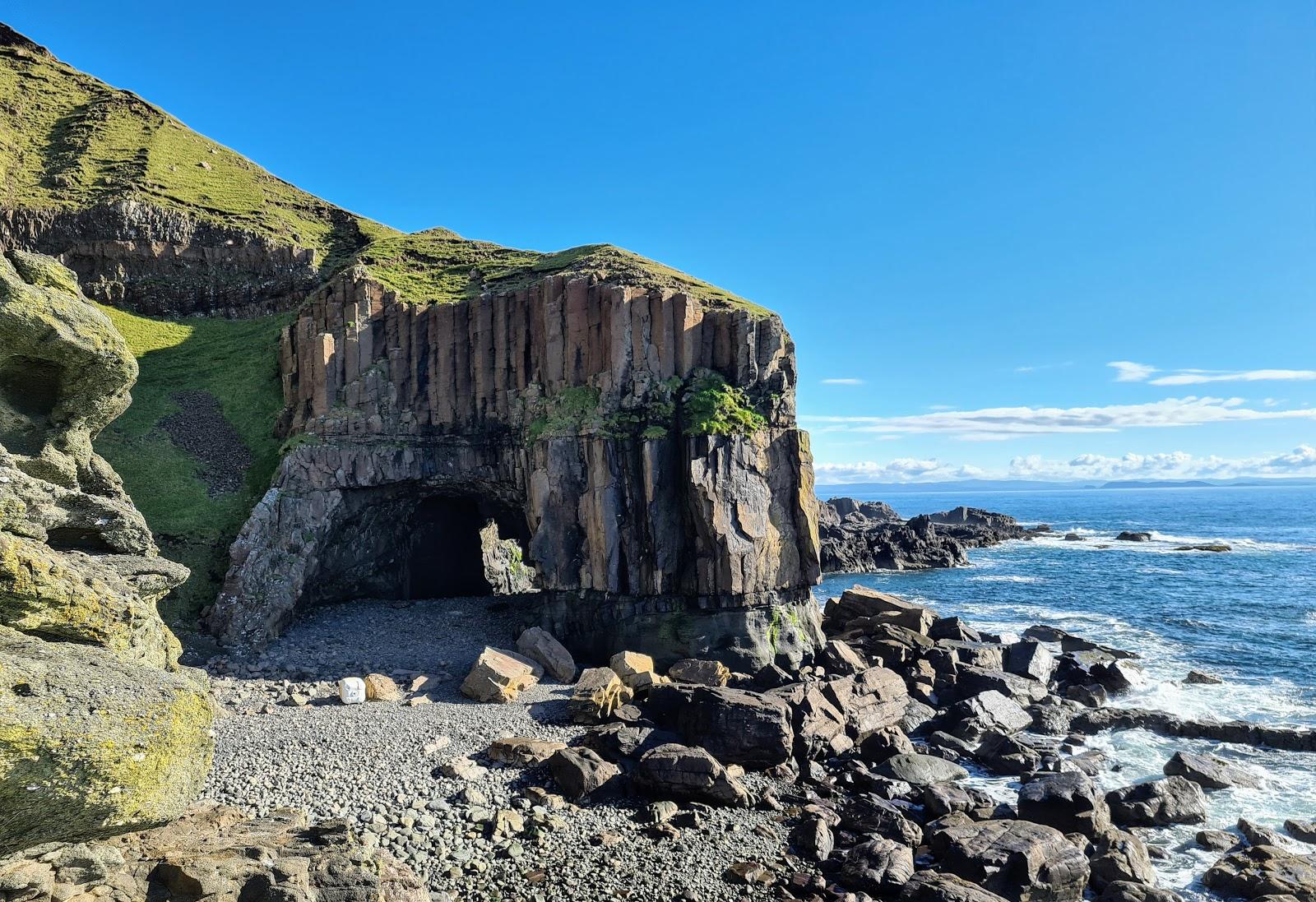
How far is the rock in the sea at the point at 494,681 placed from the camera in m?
27.3

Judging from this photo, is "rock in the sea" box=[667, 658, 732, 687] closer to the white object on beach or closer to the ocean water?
the ocean water

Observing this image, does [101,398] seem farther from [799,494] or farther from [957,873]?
[799,494]

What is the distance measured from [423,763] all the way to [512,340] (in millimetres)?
23487

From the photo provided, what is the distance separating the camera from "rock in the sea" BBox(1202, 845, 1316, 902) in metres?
17.7

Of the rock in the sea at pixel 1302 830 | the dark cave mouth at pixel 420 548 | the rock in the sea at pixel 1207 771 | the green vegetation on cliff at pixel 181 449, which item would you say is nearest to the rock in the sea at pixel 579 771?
the dark cave mouth at pixel 420 548

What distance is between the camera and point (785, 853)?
1891 cm

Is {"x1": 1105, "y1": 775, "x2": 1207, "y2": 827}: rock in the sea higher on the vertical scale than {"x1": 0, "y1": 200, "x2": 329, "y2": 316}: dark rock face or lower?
lower

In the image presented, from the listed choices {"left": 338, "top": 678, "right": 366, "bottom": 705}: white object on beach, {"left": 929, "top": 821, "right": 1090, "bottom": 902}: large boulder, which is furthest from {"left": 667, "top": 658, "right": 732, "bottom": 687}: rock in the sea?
{"left": 338, "top": 678, "right": 366, "bottom": 705}: white object on beach

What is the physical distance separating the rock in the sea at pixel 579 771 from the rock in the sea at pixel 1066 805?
12.1 m

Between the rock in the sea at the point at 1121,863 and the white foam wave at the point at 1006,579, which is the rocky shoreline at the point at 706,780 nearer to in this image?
the rock in the sea at the point at 1121,863

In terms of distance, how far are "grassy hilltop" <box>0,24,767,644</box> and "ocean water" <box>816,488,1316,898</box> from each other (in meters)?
28.6

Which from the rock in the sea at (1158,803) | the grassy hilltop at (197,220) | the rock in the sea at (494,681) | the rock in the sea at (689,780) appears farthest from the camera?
the grassy hilltop at (197,220)

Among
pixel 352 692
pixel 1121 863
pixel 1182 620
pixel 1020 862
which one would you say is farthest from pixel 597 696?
pixel 1182 620

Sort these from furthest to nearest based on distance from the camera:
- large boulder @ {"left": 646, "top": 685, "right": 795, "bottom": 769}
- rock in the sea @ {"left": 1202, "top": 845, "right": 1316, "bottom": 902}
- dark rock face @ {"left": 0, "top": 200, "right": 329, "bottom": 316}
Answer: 1. dark rock face @ {"left": 0, "top": 200, "right": 329, "bottom": 316}
2. large boulder @ {"left": 646, "top": 685, "right": 795, "bottom": 769}
3. rock in the sea @ {"left": 1202, "top": 845, "right": 1316, "bottom": 902}
